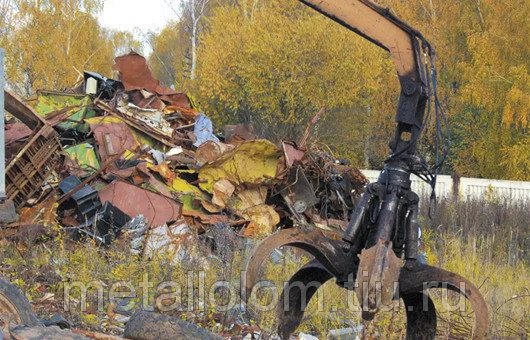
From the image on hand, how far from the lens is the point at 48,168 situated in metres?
10.9

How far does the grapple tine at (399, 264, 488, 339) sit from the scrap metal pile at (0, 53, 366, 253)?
4.93m

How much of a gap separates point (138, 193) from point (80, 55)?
111 feet

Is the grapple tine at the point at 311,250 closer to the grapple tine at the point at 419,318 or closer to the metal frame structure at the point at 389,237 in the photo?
the metal frame structure at the point at 389,237

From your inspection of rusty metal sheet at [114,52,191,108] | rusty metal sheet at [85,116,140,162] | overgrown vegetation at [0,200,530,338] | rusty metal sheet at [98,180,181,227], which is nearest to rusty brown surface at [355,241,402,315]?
overgrown vegetation at [0,200,530,338]

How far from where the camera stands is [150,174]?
11.4 meters

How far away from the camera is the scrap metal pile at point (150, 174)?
34.3ft

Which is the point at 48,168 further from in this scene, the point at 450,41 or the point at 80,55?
the point at 80,55

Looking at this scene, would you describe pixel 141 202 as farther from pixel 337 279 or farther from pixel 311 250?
pixel 311 250

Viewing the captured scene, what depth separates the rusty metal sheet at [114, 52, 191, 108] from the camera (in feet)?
49.4

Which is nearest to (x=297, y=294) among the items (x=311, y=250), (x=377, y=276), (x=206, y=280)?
(x=311, y=250)

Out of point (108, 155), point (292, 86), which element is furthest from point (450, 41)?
point (108, 155)

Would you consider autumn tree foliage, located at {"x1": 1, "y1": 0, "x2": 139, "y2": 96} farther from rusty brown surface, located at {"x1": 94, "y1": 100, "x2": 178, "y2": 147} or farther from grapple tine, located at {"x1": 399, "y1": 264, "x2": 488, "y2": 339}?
grapple tine, located at {"x1": 399, "y1": 264, "x2": 488, "y2": 339}

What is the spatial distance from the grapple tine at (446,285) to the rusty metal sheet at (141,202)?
19.4 ft

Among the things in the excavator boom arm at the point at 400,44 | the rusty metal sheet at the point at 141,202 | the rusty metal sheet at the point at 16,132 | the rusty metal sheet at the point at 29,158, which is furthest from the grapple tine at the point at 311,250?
the rusty metal sheet at the point at 16,132
